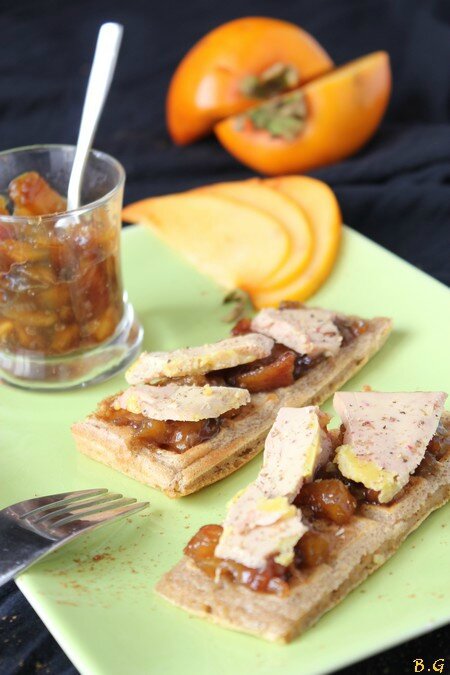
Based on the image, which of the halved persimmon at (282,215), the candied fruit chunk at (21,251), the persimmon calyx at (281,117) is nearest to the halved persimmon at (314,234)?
the halved persimmon at (282,215)

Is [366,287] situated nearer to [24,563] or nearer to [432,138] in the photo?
[432,138]

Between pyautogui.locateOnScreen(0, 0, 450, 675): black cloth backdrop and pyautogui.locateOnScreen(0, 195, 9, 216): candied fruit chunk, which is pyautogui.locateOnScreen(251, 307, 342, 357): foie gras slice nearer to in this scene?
pyautogui.locateOnScreen(0, 195, 9, 216): candied fruit chunk

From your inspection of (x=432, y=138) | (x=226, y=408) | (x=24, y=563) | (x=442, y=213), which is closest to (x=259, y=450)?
(x=226, y=408)

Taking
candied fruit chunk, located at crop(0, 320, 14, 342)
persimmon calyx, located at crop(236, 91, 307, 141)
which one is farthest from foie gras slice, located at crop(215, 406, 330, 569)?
persimmon calyx, located at crop(236, 91, 307, 141)

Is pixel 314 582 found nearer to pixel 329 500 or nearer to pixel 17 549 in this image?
pixel 329 500

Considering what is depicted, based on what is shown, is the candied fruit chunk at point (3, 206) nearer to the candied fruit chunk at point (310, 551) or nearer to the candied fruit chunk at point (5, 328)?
the candied fruit chunk at point (5, 328)

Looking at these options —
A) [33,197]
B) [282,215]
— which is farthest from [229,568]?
[282,215]

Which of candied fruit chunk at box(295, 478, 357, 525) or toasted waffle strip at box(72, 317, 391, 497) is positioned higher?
candied fruit chunk at box(295, 478, 357, 525)
